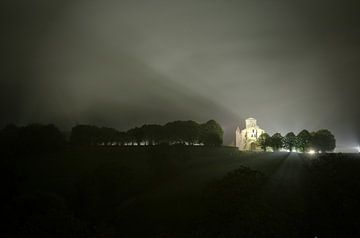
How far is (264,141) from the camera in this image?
356 feet

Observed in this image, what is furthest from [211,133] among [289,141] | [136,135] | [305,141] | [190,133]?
[305,141]

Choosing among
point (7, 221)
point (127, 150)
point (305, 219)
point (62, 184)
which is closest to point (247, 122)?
point (127, 150)

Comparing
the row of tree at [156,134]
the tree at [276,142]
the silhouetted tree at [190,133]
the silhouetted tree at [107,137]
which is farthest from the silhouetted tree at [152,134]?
the tree at [276,142]

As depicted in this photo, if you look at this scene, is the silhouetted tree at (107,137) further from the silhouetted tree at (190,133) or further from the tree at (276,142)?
the tree at (276,142)

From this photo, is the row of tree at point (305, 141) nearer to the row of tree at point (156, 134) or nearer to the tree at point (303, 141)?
the tree at point (303, 141)

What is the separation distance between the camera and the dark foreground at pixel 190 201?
3008 cm

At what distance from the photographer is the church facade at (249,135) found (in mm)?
118562

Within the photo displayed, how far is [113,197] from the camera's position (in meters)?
49.5

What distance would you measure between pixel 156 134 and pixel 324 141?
47773mm

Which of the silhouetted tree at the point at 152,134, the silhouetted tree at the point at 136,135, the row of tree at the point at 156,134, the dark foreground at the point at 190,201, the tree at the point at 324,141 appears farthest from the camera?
the silhouetted tree at the point at 136,135

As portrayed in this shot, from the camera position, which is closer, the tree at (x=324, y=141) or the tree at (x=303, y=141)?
the tree at (x=324, y=141)

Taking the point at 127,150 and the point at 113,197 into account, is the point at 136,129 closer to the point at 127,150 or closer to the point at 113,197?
the point at 127,150

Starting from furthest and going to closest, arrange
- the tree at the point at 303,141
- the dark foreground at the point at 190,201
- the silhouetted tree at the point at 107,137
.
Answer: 1. the silhouetted tree at the point at 107,137
2. the tree at the point at 303,141
3. the dark foreground at the point at 190,201

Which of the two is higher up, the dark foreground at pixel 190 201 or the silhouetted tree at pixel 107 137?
the silhouetted tree at pixel 107 137
